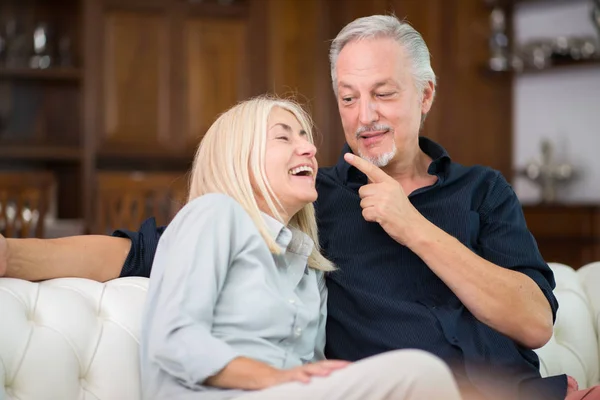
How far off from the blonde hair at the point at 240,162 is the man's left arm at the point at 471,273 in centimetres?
25

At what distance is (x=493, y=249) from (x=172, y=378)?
80 cm

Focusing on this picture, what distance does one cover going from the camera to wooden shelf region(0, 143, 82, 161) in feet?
16.2

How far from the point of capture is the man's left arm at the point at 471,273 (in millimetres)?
1785

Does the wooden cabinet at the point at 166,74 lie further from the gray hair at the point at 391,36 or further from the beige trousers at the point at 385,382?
the beige trousers at the point at 385,382

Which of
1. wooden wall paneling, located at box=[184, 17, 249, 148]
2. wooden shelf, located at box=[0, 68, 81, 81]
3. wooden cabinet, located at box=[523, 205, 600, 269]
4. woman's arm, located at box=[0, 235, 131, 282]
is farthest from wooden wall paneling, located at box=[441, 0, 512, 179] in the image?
woman's arm, located at box=[0, 235, 131, 282]

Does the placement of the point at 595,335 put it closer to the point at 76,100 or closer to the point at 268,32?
the point at 268,32

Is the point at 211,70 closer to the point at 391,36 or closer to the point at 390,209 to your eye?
the point at 391,36

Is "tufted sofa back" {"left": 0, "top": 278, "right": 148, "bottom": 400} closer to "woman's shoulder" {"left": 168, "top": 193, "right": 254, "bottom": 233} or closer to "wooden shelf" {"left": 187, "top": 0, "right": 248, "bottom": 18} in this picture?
"woman's shoulder" {"left": 168, "top": 193, "right": 254, "bottom": 233}

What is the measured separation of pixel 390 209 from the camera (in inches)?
71.5

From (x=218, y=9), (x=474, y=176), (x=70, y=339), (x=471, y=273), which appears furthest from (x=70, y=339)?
(x=218, y=9)

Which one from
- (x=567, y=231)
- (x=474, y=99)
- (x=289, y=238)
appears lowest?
(x=567, y=231)

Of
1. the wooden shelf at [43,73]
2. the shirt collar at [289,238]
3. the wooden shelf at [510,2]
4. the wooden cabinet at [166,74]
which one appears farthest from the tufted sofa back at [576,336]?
the wooden shelf at [43,73]

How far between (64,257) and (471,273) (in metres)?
0.81

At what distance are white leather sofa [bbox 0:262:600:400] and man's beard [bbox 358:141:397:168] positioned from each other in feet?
1.92
